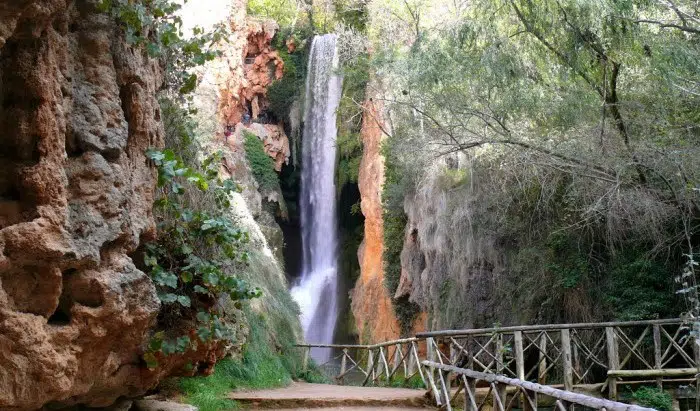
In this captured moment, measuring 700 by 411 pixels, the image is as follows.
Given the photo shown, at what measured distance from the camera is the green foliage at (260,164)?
81.9ft

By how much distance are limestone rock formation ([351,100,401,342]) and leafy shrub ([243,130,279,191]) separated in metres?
4.21

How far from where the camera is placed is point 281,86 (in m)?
27.4

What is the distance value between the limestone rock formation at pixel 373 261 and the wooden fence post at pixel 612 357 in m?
9.44

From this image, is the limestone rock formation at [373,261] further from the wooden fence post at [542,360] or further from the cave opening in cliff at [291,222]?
the wooden fence post at [542,360]

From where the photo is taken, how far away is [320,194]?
85.5 ft

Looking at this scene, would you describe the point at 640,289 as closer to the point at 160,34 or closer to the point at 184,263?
the point at 184,263

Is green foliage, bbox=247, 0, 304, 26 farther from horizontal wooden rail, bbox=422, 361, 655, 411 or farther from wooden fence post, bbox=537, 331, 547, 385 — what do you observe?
horizontal wooden rail, bbox=422, 361, 655, 411

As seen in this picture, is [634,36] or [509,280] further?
[509,280]

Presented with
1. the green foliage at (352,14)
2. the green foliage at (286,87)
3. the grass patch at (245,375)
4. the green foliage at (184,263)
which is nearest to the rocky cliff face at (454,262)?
the grass patch at (245,375)

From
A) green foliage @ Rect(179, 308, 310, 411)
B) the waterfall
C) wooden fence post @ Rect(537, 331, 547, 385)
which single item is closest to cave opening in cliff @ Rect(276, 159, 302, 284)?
the waterfall

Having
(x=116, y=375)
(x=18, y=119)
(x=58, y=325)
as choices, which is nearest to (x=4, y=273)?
(x=58, y=325)

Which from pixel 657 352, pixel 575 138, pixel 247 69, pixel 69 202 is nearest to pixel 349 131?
pixel 247 69

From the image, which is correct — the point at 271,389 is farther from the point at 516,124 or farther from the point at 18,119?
the point at 18,119

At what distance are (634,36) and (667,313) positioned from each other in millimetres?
4712
